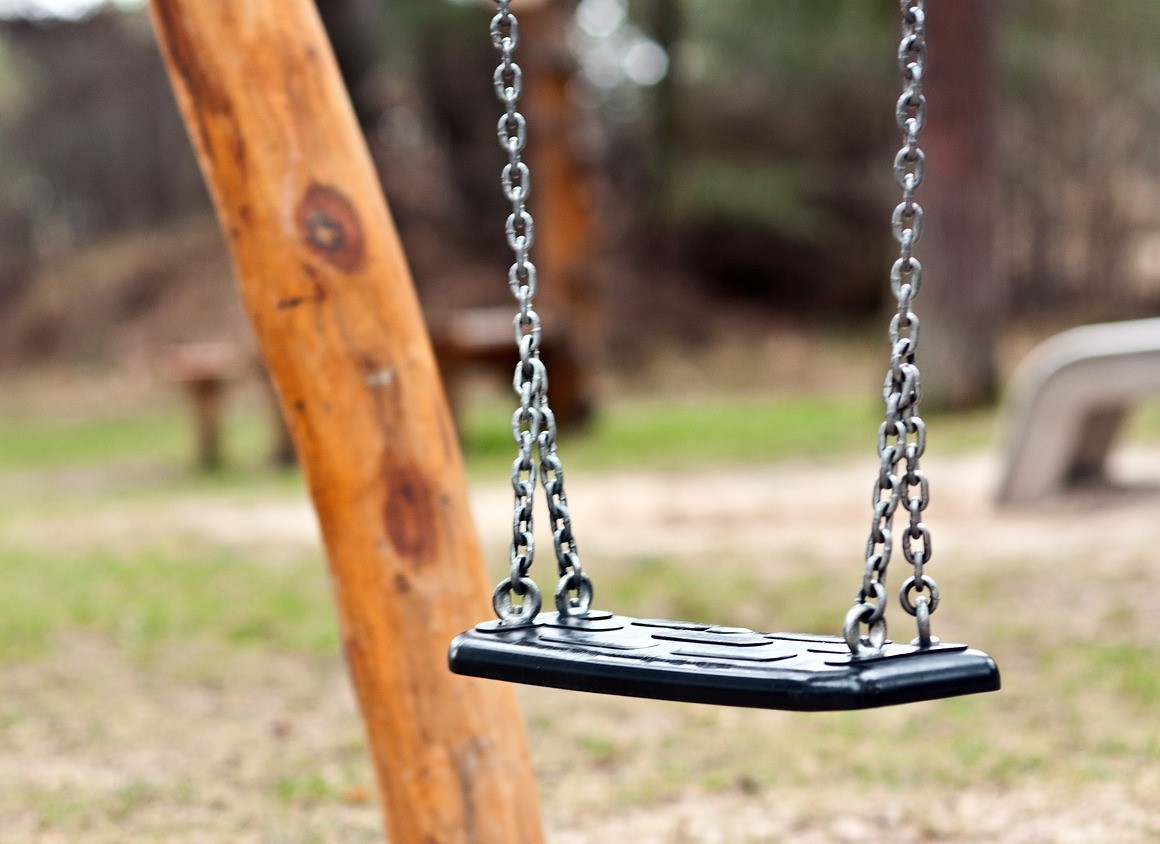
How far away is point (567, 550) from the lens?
2.13m

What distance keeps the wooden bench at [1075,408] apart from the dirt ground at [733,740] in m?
0.64

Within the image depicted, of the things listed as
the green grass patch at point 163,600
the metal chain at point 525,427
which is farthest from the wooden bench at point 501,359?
the metal chain at point 525,427

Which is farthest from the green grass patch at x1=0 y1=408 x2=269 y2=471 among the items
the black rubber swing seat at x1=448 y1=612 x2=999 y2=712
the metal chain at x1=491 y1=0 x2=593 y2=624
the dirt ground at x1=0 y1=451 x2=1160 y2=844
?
the black rubber swing seat at x1=448 y1=612 x2=999 y2=712

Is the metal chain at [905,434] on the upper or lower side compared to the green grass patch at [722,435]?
upper

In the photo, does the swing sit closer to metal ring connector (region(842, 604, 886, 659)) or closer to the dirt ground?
metal ring connector (region(842, 604, 886, 659))

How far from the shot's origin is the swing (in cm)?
176

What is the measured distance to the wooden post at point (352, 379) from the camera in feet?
7.84

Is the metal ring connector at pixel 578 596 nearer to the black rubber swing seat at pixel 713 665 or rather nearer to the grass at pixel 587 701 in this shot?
the black rubber swing seat at pixel 713 665

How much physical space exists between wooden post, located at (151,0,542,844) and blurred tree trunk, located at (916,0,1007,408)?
8.61 m

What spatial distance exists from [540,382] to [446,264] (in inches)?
649

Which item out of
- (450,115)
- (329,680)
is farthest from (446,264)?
(329,680)

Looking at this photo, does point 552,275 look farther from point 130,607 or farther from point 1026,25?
point 1026,25

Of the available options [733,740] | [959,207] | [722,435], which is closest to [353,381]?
[733,740]

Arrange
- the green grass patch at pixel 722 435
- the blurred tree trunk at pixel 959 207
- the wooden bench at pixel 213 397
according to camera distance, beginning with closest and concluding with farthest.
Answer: the green grass patch at pixel 722 435, the wooden bench at pixel 213 397, the blurred tree trunk at pixel 959 207
